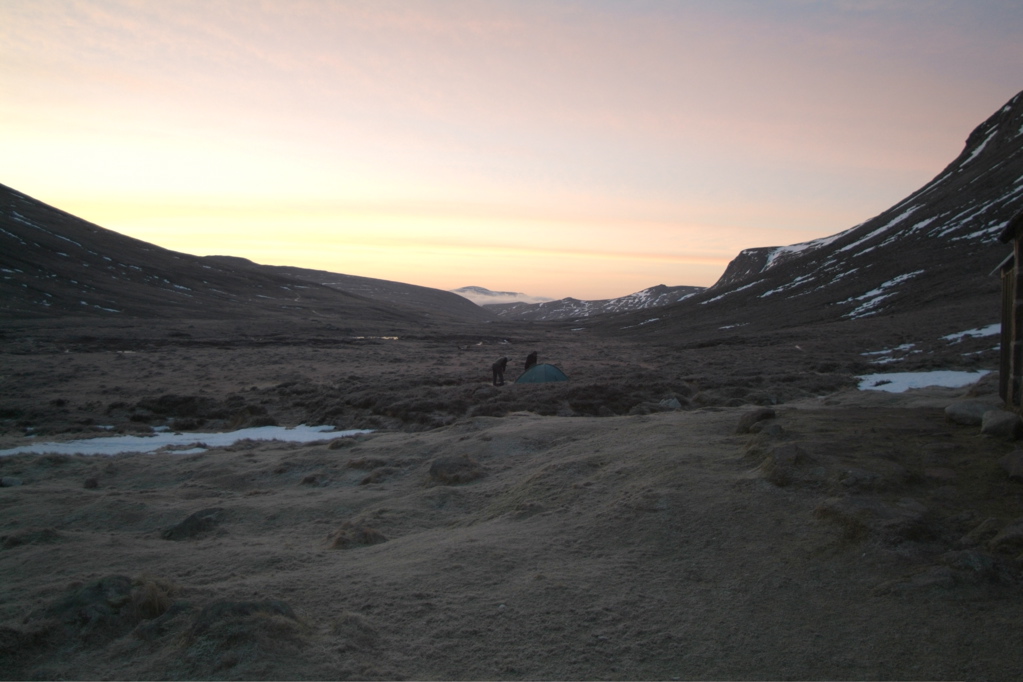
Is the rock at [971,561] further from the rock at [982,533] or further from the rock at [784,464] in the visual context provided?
the rock at [784,464]

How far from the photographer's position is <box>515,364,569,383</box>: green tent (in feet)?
97.2

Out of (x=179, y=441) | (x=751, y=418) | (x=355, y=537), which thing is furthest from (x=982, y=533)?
(x=179, y=441)

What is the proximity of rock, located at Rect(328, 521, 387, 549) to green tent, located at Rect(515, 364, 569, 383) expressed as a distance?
65.4 ft

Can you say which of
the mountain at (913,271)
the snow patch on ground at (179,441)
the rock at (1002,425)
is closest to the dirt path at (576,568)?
the rock at (1002,425)

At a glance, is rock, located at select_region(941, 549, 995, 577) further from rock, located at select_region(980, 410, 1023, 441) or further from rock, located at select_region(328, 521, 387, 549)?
rock, located at select_region(328, 521, 387, 549)

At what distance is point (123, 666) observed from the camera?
600 centimetres

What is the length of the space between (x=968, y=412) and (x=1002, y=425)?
3.48 ft

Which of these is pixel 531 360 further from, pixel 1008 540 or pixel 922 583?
pixel 922 583

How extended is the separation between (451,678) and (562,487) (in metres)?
5.41

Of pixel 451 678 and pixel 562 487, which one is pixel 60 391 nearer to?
pixel 562 487

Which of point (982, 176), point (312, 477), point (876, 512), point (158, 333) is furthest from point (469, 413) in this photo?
point (982, 176)

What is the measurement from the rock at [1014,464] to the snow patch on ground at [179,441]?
15.7m

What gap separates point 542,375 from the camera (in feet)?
98.0

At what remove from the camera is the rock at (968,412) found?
443 inches
